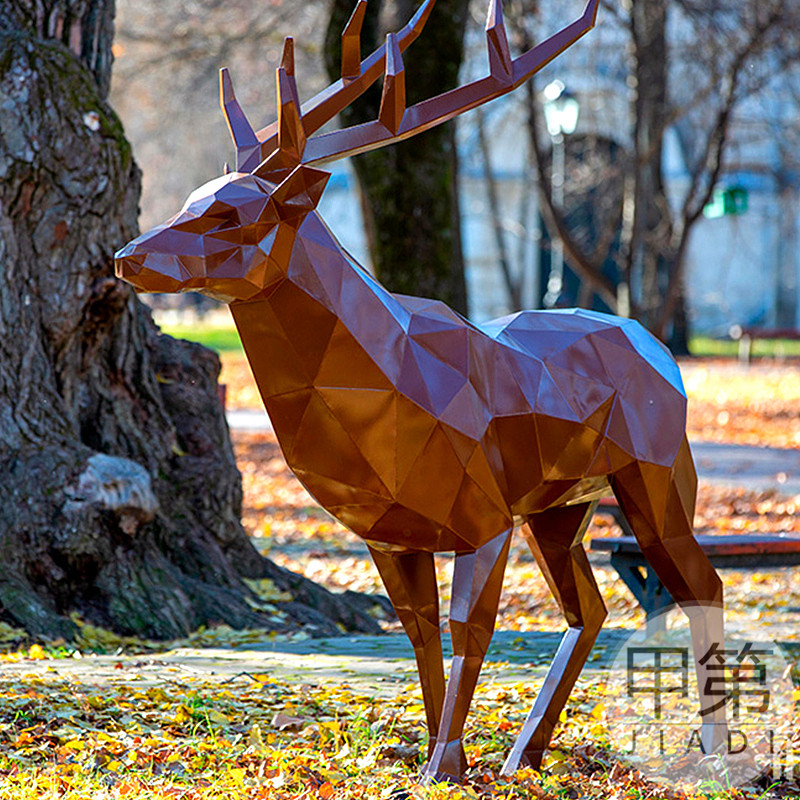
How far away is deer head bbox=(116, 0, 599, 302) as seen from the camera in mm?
3504

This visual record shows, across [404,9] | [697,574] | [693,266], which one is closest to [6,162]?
[697,574]

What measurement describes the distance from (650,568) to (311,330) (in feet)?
11.7

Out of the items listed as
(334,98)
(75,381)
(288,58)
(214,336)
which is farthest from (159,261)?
(214,336)

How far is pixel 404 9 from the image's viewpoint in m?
12.3

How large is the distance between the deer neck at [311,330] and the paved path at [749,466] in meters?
9.76

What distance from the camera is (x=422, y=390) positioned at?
3873mm

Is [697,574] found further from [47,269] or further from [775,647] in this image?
[47,269]

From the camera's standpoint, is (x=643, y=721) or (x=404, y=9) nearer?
(x=643, y=721)

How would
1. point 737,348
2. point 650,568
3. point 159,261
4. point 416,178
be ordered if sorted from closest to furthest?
1. point 159,261
2. point 650,568
3. point 416,178
4. point 737,348

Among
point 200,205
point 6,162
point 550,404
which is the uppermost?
point 6,162

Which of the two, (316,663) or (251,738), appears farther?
(316,663)

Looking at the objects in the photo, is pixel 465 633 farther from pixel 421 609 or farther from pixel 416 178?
pixel 416 178

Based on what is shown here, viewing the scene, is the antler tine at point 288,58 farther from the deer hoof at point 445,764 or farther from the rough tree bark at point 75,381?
the rough tree bark at point 75,381

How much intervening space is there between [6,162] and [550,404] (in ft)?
11.9
